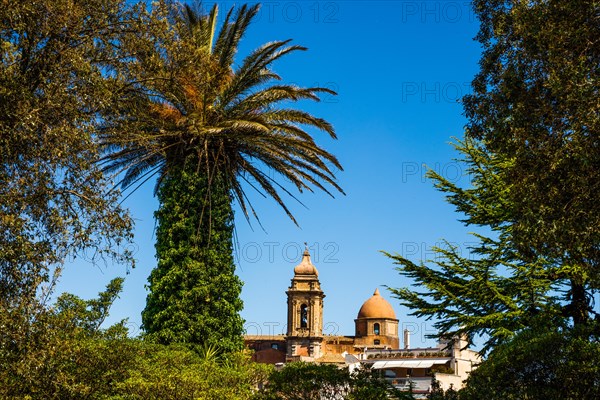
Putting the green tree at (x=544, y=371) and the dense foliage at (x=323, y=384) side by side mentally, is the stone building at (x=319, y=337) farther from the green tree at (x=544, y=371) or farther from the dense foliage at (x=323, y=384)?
the green tree at (x=544, y=371)

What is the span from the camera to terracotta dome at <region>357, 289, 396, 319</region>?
79.2m

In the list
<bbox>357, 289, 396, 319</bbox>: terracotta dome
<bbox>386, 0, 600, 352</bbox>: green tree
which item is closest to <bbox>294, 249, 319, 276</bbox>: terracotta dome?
<bbox>357, 289, 396, 319</bbox>: terracotta dome

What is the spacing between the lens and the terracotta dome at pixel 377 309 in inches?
3118

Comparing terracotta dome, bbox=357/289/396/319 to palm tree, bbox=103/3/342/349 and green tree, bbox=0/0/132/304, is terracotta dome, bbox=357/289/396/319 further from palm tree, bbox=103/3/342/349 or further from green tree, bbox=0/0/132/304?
green tree, bbox=0/0/132/304

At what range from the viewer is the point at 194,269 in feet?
53.8

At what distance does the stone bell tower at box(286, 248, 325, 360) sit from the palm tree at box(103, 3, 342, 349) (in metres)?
52.7

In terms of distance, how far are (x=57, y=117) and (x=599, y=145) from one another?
7150 mm

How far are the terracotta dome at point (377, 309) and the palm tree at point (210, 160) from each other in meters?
62.9

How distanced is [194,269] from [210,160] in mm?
2608

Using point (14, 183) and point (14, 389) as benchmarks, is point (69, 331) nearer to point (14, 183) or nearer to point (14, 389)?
point (14, 389)

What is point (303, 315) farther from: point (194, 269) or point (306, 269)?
point (194, 269)

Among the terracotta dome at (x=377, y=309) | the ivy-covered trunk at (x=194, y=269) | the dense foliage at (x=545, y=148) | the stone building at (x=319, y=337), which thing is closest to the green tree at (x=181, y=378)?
the ivy-covered trunk at (x=194, y=269)

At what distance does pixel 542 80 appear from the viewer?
1029 cm

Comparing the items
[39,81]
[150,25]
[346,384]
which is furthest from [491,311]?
[39,81]
